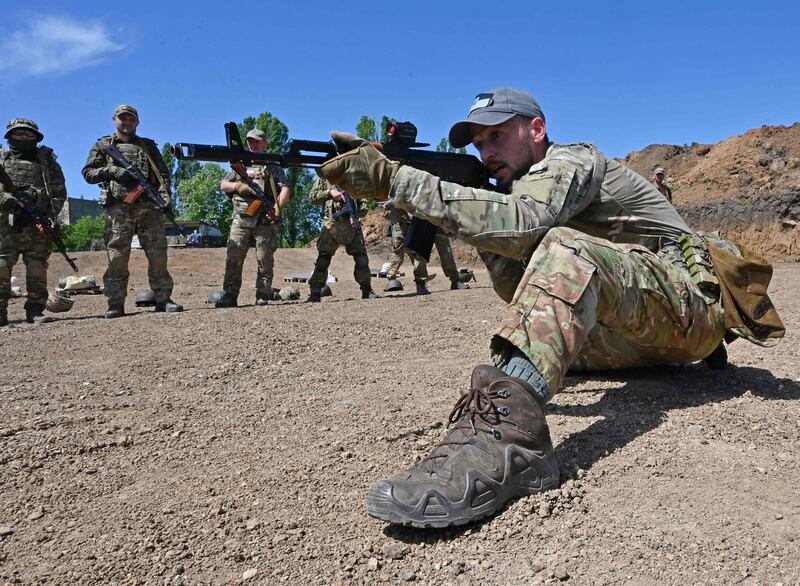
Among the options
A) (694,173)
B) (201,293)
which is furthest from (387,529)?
(694,173)

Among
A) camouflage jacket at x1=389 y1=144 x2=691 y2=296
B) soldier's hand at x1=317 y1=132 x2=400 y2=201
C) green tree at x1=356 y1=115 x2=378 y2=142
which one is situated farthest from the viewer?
green tree at x1=356 y1=115 x2=378 y2=142

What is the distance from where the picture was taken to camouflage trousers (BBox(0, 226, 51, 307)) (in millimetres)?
7219

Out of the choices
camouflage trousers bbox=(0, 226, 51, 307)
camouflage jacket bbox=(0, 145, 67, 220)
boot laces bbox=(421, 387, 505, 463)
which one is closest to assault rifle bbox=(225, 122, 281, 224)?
camouflage jacket bbox=(0, 145, 67, 220)

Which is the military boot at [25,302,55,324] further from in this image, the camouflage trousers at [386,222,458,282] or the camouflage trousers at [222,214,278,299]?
the camouflage trousers at [386,222,458,282]

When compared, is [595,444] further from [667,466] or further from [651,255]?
[651,255]

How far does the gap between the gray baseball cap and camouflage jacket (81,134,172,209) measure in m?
5.53

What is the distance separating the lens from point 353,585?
64.1 inches

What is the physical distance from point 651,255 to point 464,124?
2.95ft

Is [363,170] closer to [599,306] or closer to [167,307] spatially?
[599,306]

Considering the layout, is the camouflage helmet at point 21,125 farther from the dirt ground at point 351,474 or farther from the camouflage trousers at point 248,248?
the dirt ground at point 351,474

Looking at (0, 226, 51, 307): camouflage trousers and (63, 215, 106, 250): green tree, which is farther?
(63, 215, 106, 250): green tree

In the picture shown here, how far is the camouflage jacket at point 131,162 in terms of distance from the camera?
285 inches

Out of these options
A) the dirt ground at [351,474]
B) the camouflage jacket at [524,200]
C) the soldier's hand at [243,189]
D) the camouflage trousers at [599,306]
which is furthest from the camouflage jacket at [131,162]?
the camouflage trousers at [599,306]

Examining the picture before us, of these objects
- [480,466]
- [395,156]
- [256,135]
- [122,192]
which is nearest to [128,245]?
[122,192]
